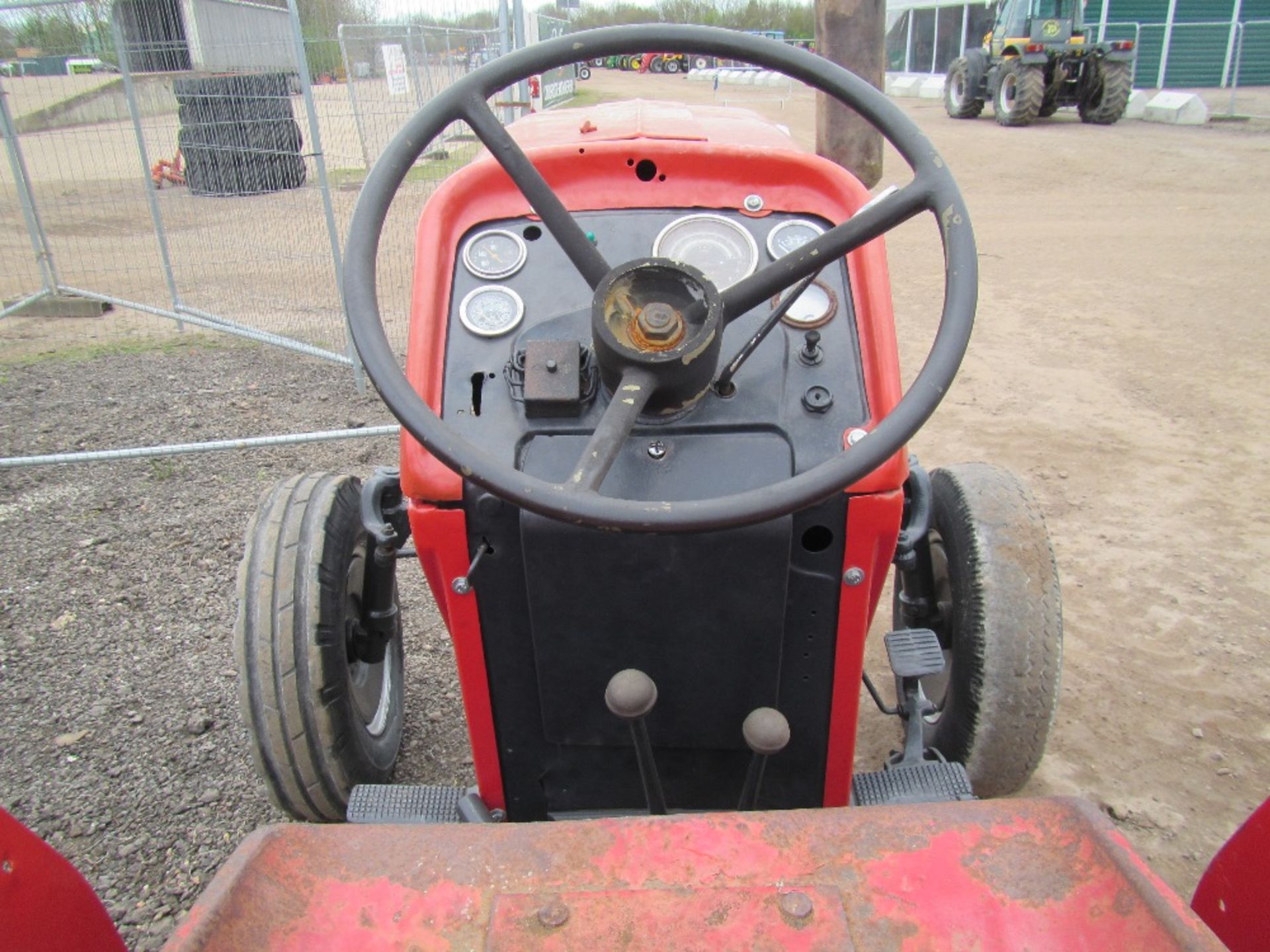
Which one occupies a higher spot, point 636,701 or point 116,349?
point 636,701

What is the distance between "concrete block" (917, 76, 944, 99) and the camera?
22188 millimetres

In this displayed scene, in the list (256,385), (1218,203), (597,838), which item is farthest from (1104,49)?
(597,838)

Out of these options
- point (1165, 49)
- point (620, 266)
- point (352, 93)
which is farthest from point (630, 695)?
point (1165, 49)

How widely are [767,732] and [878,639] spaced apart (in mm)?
1528

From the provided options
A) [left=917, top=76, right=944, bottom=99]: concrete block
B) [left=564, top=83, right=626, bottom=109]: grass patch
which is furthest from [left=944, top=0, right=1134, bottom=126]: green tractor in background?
[left=564, top=83, right=626, bottom=109]: grass patch

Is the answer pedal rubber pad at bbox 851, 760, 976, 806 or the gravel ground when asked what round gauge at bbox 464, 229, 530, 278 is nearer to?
pedal rubber pad at bbox 851, 760, 976, 806

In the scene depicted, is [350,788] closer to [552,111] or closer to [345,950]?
[345,950]

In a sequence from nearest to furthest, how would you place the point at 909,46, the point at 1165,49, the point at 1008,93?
the point at 1008,93, the point at 1165,49, the point at 909,46

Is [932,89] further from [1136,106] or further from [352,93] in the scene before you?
[352,93]

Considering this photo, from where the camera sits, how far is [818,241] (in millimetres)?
1285

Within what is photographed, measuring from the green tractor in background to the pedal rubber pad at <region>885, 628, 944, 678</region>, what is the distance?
14.9 meters

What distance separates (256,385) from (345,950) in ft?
14.4

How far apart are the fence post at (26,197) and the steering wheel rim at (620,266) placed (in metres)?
5.64

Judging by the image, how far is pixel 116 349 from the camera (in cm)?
565
